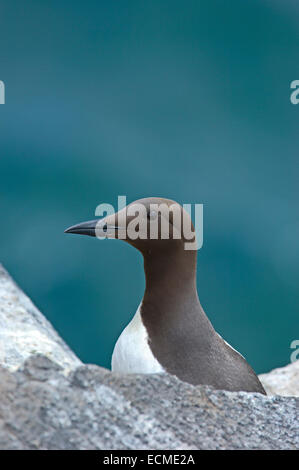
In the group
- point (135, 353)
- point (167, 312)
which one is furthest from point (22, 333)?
point (167, 312)

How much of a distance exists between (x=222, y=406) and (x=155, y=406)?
15.1 inches

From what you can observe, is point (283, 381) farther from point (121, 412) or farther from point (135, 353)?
point (121, 412)

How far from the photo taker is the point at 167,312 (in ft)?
11.6

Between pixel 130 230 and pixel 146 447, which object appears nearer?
pixel 146 447

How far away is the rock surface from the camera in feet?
7.43

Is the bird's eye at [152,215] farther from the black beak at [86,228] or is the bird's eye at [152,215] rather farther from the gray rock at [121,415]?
the gray rock at [121,415]

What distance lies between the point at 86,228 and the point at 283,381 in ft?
11.3

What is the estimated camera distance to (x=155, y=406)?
101 inches

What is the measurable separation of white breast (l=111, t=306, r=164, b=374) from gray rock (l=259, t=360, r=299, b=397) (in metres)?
2.50

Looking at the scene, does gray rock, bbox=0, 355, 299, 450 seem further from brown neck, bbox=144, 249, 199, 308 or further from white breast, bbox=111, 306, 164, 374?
brown neck, bbox=144, 249, 199, 308

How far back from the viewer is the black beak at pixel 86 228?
11.4 ft

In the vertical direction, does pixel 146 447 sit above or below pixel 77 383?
below
